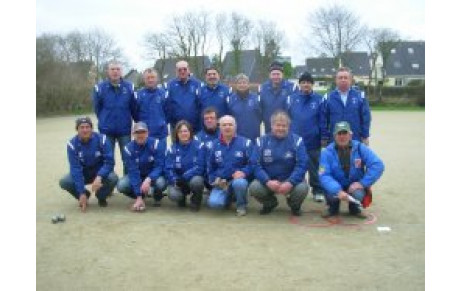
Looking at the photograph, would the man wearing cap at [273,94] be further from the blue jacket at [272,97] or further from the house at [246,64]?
the house at [246,64]

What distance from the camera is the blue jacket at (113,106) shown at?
7.33 metres

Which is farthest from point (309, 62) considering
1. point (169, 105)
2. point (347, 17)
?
point (169, 105)

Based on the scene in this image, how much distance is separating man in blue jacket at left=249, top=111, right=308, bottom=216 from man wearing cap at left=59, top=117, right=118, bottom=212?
6.94 feet

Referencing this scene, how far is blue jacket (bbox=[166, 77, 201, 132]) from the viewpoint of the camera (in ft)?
24.8

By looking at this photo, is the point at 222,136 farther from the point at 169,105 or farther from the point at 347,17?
the point at 347,17

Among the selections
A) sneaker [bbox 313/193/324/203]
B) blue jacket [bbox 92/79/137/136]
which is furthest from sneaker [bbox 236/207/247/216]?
blue jacket [bbox 92/79/137/136]

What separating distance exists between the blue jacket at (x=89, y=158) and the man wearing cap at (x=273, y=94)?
238cm

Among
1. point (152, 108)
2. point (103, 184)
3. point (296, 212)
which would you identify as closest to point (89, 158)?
point (103, 184)

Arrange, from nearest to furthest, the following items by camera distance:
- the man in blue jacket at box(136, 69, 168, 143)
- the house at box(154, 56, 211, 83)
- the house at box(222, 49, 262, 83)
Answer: the man in blue jacket at box(136, 69, 168, 143) → the house at box(154, 56, 211, 83) → the house at box(222, 49, 262, 83)

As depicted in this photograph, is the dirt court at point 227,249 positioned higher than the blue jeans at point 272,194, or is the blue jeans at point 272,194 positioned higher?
the blue jeans at point 272,194

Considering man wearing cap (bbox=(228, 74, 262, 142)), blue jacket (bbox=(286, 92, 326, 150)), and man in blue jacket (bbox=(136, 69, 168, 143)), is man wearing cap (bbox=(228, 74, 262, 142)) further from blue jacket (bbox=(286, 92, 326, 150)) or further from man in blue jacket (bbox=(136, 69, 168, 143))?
man in blue jacket (bbox=(136, 69, 168, 143))

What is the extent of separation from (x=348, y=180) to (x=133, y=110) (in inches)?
140

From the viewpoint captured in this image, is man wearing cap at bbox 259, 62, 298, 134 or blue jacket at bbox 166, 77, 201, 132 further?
blue jacket at bbox 166, 77, 201, 132

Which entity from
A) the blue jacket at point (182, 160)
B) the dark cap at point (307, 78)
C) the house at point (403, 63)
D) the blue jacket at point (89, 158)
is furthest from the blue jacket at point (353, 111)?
the house at point (403, 63)
